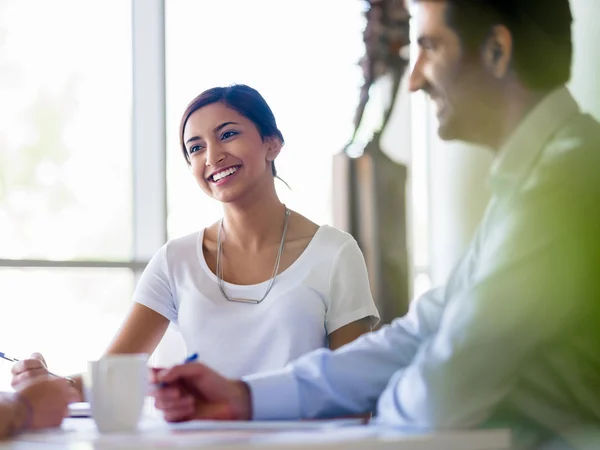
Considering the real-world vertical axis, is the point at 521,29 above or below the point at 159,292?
above

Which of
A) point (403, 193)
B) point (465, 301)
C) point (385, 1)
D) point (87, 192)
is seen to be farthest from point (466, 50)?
point (87, 192)

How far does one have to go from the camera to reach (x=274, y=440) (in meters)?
0.67

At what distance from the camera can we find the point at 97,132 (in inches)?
96.8

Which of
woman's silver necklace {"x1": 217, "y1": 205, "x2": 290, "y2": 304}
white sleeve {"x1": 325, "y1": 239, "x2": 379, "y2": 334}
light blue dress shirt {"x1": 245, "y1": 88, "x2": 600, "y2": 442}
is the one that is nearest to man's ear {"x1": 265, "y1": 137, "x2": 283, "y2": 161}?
woman's silver necklace {"x1": 217, "y1": 205, "x2": 290, "y2": 304}

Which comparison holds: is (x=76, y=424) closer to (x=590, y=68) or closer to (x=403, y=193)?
(x=590, y=68)

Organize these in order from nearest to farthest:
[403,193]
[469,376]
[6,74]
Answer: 1. [469,376]
2. [403,193]
3. [6,74]

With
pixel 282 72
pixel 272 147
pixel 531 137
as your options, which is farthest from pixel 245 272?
pixel 282 72

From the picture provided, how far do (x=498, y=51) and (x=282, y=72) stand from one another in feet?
5.23

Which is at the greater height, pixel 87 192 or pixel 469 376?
pixel 87 192

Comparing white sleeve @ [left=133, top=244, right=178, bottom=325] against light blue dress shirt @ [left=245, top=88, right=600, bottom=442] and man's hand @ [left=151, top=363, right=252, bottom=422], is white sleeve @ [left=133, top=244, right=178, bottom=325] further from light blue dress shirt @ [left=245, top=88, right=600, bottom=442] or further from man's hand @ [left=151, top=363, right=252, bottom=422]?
light blue dress shirt @ [left=245, top=88, right=600, bottom=442]

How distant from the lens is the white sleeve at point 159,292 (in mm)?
1540

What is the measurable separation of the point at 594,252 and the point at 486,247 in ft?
0.34

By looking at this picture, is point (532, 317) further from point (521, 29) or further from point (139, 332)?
point (139, 332)

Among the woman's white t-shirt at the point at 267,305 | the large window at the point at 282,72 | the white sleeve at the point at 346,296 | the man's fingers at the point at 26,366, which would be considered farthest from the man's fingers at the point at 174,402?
the large window at the point at 282,72
